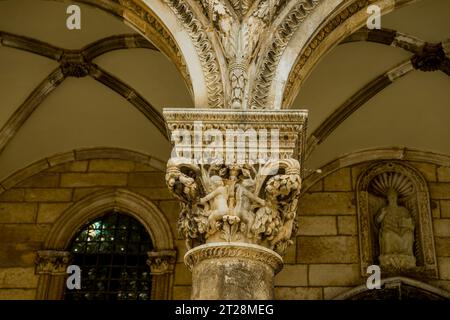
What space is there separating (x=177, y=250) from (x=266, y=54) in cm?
357

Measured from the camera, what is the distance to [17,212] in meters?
9.77

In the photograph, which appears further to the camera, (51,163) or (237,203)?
(51,163)

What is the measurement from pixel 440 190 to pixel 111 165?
4.11m

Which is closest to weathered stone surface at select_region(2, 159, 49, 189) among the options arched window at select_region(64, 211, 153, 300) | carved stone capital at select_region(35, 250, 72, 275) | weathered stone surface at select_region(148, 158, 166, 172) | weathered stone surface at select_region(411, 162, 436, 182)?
arched window at select_region(64, 211, 153, 300)

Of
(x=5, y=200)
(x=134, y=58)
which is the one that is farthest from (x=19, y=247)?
(x=134, y=58)

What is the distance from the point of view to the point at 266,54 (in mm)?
6395

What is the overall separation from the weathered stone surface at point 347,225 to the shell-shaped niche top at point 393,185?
1.67ft

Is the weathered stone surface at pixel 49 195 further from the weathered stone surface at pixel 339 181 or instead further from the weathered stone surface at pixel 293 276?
the weathered stone surface at pixel 339 181

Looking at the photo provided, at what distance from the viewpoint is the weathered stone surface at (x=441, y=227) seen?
912 centimetres

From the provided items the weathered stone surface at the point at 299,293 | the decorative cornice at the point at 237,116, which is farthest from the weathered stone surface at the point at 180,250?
the decorative cornice at the point at 237,116

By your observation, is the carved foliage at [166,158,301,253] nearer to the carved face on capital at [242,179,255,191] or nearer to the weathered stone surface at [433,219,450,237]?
the carved face on capital at [242,179,255,191]

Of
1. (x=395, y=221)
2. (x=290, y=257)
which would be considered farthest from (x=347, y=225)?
(x=290, y=257)

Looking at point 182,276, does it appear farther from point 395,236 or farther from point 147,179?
point 395,236
